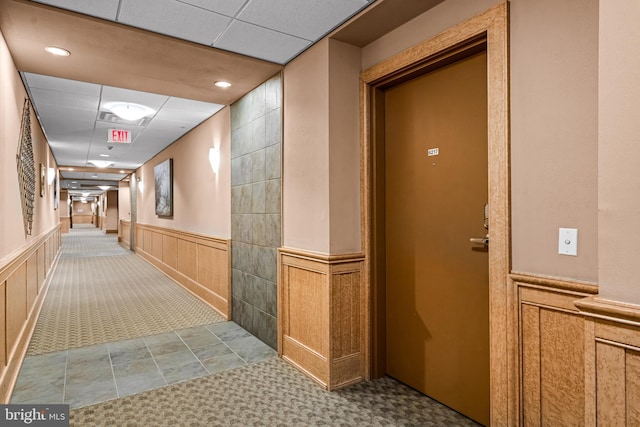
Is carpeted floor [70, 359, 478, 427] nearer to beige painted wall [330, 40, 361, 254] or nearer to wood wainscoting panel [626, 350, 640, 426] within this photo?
beige painted wall [330, 40, 361, 254]

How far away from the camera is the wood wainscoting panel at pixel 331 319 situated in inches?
110

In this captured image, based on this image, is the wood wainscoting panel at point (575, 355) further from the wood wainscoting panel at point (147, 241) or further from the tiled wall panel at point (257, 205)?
the wood wainscoting panel at point (147, 241)

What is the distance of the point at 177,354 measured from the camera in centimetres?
347

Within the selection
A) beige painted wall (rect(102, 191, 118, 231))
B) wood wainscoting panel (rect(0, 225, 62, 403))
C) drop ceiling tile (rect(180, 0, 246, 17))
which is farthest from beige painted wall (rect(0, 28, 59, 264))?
beige painted wall (rect(102, 191, 118, 231))

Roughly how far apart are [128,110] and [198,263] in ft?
8.00

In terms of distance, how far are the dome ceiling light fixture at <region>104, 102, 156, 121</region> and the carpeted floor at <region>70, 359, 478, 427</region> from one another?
3638 millimetres

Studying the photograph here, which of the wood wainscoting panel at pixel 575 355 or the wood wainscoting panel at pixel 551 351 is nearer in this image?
the wood wainscoting panel at pixel 575 355

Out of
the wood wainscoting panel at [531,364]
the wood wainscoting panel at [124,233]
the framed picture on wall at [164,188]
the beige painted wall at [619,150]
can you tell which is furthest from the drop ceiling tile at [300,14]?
the wood wainscoting panel at [124,233]

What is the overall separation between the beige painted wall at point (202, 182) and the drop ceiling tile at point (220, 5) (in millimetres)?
2328

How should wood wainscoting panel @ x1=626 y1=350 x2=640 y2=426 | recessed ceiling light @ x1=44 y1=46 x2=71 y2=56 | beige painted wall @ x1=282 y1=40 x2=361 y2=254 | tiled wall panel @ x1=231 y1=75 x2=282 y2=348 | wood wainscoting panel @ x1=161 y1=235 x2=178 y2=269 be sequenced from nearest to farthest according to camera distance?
1. wood wainscoting panel @ x1=626 y1=350 x2=640 y2=426
2. beige painted wall @ x1=282 y1=40 x2=361 y2=254
3. recessed ceiling light @ x1=44 y1=46 x2=71 y2=56
4. tiled wall panel @ x1=231 y1=75 x2=282 y2=348
5. wood wainscoting panel @ x1=161 y1=235 x2=178 y2=269

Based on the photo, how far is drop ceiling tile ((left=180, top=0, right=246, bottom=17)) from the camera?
2326 millimetres

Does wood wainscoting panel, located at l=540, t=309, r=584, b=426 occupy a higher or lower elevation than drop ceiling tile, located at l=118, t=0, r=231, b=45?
lower

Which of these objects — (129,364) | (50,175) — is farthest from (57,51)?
(50,175)

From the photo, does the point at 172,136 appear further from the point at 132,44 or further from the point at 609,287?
the point at 609,287
